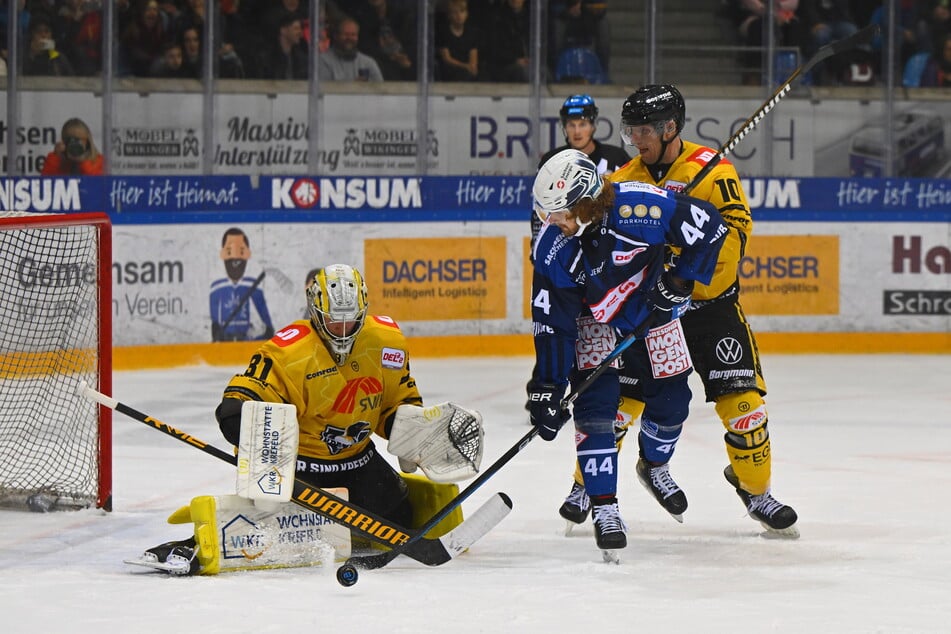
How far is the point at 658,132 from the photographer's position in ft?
13.8

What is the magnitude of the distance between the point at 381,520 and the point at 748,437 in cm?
106

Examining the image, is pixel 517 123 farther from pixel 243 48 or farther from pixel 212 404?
pixel 212 404

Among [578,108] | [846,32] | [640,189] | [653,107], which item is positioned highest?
[846,32]

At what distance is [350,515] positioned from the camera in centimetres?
383

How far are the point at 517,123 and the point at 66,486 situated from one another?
15.2 feet

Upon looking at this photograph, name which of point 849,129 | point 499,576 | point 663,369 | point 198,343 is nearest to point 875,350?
point 849,129

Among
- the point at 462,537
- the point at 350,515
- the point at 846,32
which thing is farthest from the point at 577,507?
the point at 846,32

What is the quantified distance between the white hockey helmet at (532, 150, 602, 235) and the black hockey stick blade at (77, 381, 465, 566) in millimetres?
873

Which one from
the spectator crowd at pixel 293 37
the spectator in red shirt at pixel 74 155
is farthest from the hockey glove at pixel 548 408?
the spectator crowd at pixel 293 37

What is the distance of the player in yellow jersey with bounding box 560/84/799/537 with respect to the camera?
13.7ft

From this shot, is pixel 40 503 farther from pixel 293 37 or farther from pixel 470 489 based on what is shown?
pixel 293 37

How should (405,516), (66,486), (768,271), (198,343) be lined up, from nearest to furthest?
(405,516) < (66,486) < (198,343) < (768,271)

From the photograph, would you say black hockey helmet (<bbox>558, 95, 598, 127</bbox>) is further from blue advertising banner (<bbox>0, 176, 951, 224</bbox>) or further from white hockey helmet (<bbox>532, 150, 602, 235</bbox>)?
blue advertising banner (<bbox>0, 176, 951, 224</bbox>)

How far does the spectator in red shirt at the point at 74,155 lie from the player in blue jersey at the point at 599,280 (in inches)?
182
